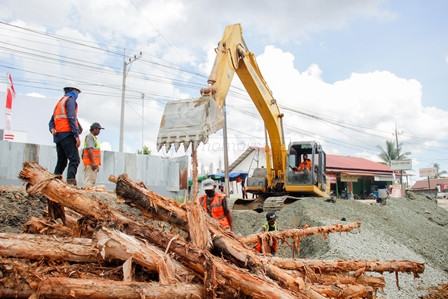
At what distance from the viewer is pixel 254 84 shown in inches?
380

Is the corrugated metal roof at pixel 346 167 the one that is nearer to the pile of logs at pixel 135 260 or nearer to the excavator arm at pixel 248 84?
the excavator arm at pixel 248 84

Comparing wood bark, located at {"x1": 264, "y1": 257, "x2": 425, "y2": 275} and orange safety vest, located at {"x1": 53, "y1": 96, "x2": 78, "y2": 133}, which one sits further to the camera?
orange safety vest, located at {"x1": 53, "y1": 96, "x2": 78, "y2": 133}

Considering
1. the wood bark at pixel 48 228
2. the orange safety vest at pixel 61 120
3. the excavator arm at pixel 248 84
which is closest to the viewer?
the wood bark at pixel 48 228

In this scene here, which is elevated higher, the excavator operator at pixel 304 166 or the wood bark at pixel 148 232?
the excavator operator at pixel 304 166

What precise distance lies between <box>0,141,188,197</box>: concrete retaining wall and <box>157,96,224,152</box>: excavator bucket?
4519 millimetres

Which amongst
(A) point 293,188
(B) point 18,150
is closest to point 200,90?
(A) point 293,188

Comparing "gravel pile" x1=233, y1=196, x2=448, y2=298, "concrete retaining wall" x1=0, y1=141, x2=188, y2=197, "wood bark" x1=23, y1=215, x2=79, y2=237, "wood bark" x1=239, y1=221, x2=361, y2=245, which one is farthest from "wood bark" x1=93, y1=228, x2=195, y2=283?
"concrete retaining wall" x1=0, y1=141, x2=188, y2=197

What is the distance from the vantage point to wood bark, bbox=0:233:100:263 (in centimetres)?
276

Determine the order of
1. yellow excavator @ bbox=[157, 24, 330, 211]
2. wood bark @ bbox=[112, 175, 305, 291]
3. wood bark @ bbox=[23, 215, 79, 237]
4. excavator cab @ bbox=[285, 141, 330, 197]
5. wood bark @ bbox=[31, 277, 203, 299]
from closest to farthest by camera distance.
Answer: wood bark @ bbox=[31, 277, 203, 299] < wood bark @ bbox=[112, 175, 305, 291] < wood bark @ bbox=[23, 215, 79, 237] < yellow excavator @ bbox=[157, 24, 330, 211] < excavator cab @ bbox=[285, 141, 330, 197]

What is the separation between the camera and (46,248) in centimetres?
281

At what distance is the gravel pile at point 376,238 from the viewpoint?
6.38m

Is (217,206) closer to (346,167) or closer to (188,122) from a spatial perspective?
(188,122)

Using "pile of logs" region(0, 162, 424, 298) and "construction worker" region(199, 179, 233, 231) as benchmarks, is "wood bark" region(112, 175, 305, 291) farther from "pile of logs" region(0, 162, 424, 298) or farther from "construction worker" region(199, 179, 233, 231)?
"construction worker" region(199, 179, 233, 231)

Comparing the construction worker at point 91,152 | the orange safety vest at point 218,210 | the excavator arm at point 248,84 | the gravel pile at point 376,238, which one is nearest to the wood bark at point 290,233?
the gravel pile at point 376,238
